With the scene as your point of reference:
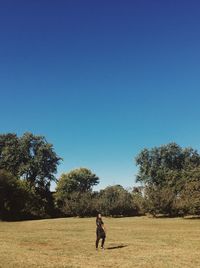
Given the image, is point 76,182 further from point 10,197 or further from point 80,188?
point 10,197

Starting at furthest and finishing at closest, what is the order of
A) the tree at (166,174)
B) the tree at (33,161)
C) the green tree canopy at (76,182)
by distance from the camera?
the green tree canopy at (76,182), the tree at (33,161), the tree at (166,174)

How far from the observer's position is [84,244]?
24000mm

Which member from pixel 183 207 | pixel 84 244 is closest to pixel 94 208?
pixel 183 207

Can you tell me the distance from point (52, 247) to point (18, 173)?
58.1m

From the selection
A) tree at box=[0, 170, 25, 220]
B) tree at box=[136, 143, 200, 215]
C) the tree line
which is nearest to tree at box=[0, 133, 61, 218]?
the tree line

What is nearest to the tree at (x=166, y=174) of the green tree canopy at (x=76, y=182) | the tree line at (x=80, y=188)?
the tree line at (x=80, y=188)

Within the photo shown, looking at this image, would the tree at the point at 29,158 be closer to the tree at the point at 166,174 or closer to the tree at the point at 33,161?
the tree at the point at 33,161

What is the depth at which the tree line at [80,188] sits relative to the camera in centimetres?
6425

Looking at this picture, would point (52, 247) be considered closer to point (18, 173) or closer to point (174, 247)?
point (174, 247)

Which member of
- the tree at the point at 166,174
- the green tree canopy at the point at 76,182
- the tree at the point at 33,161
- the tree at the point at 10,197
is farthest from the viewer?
the green tree canopy at the point at 76,182

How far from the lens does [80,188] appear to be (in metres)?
95.5

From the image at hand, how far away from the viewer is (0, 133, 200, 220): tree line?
211 ft

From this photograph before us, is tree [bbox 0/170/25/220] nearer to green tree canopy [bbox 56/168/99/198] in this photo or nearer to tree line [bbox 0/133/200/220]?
tree line [bbox 0/133/200/220]

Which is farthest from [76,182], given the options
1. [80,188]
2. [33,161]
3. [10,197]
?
[10,197]
